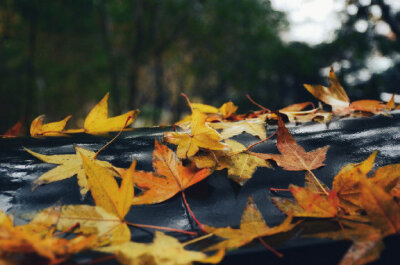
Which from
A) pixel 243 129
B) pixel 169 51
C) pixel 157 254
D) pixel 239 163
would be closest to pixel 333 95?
pixel 243 129

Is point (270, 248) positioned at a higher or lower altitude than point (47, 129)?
lower

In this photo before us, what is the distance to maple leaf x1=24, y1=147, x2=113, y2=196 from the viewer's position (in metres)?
0.49

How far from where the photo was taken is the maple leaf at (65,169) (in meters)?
0.49

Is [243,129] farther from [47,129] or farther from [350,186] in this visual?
[47,129]

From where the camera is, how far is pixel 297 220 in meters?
0.42

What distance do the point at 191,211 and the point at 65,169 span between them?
0.23 meters

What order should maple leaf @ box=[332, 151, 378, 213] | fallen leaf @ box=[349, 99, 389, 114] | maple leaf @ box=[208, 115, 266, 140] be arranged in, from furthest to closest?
1. fallen leaf @ box=[349, 99, 389, 114]
2. maple leaf @ box=[208, 115, 266, 140]
3. maple leaf @ box=[332, 151, 378, 213]

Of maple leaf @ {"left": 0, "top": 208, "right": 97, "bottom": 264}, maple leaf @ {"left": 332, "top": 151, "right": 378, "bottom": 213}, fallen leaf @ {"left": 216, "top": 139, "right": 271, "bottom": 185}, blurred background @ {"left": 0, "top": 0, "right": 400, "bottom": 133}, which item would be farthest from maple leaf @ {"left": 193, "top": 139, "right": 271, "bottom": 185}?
blurred background @ {"left": 0, "top": 0, "right": 400, "bottom": 133}

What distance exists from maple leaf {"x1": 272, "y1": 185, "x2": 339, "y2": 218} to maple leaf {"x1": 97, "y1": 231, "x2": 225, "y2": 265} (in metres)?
0.14

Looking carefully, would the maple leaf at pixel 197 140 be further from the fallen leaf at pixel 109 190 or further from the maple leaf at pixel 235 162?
the fallen leaf at pixel 109 190

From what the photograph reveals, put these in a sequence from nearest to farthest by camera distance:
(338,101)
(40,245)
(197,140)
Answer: (40,245) → (197,140) → (338,101)

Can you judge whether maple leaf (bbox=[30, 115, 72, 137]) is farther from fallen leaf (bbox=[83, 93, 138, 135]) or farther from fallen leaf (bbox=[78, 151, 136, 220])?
fallen leaf (bbox=[78, 151, 136, 220])

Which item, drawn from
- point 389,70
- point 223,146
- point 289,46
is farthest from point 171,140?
point 289,46

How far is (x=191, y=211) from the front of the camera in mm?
442
